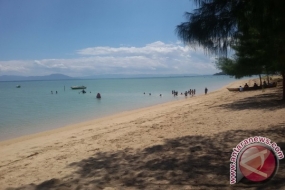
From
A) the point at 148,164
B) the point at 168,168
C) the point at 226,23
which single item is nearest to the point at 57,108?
the point at 148,164

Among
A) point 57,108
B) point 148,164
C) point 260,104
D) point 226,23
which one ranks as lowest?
point 57,108

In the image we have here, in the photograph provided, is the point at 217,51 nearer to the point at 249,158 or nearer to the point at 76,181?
the point at 249,158

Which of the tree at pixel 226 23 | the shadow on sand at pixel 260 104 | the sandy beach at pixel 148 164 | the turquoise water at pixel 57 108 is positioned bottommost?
the turquoise water at pixel 57 108

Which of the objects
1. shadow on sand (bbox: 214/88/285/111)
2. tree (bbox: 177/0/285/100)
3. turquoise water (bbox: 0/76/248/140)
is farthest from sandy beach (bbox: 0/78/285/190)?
turquoise water (bbox: 0/76/248/140)

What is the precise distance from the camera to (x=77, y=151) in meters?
6.57

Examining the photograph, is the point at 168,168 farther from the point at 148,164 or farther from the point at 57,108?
the point at 57,108

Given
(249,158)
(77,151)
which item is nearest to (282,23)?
(249,158)

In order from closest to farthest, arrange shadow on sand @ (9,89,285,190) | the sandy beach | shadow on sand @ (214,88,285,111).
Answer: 1. shadow on sand @ (9,89,285,190)
2. the sandy beach
3. shadow on sand @ (214,88,285,111)

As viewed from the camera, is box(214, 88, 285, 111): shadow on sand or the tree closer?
the tree

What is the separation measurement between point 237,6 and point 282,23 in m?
0.73

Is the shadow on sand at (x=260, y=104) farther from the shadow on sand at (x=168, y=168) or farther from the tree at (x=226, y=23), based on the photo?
the tree at (x=226, y=23)

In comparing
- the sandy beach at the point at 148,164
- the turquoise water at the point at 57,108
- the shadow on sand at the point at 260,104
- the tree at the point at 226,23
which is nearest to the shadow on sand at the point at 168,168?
the sandy beach at the point at 148,164

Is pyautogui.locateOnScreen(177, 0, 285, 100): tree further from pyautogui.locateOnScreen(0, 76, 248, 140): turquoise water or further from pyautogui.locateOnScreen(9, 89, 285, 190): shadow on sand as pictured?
pyautogui.locateOnScreen(0, 76, 248, 140): turquoise water

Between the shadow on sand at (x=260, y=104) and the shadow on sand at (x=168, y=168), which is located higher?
the shadow on sand at (x=260, y=104)
